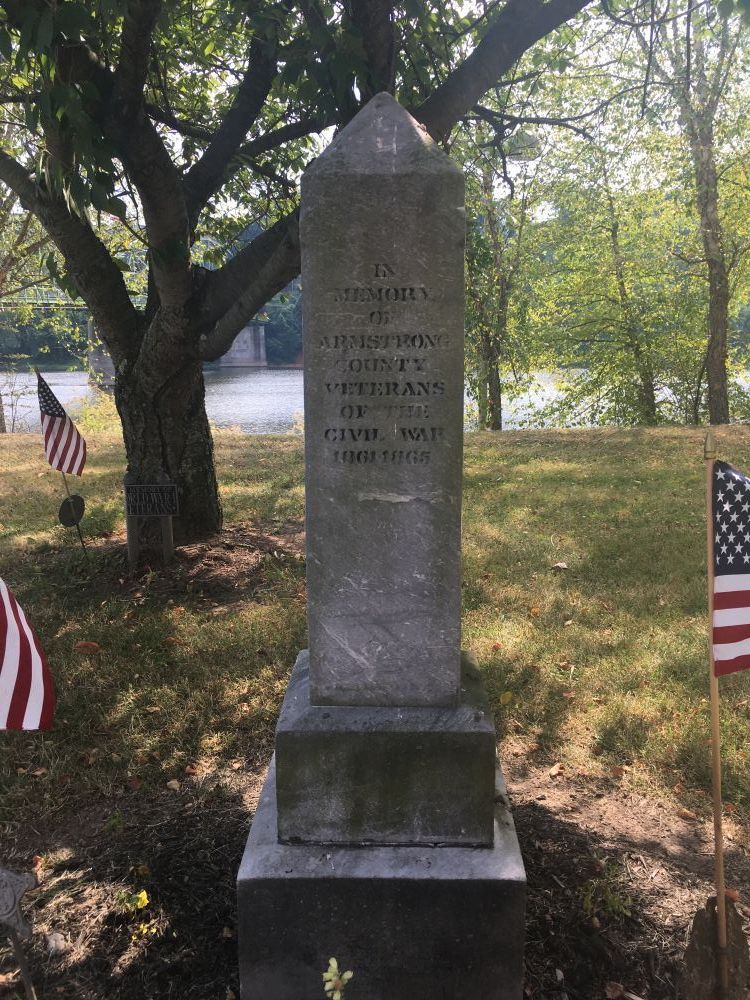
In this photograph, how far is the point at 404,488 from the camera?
2.35 meters

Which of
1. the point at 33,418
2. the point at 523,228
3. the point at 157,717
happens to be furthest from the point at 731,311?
the point at 33,418

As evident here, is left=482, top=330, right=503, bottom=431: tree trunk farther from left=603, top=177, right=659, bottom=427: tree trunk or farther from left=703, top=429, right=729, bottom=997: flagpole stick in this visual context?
left=703, top=429, right=729, bottom=997: flagpole stick

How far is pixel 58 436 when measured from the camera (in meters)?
5.82

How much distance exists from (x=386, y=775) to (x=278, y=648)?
257 cm

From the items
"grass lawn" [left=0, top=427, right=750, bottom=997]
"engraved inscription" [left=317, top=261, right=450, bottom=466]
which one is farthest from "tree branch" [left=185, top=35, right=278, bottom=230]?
"engraved inscription" [left=317, top=261, right=450, bottom=466]

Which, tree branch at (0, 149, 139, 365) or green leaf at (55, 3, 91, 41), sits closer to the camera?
green leaf at (55, 3, 91, 41)

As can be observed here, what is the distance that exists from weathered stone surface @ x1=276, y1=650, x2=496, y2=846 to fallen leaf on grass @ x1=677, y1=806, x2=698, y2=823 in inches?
56.0

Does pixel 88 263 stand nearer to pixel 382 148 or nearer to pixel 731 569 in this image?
pixel 382 148

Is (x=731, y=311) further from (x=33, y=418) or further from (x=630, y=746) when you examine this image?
(x=33, y=418)

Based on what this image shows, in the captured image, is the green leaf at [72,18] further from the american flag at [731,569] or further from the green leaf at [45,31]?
the american flag at [731,569]

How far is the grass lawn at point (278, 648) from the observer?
144 inches

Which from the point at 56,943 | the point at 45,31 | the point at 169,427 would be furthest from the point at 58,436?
the point at 56,943

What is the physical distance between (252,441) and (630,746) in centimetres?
1070

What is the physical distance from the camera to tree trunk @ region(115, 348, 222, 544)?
19.8 ft
